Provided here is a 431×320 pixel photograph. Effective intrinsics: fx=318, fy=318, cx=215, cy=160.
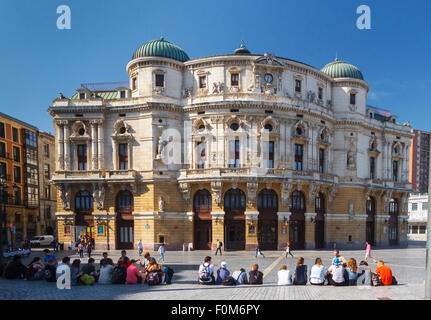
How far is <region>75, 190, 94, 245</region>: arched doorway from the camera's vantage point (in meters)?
41.0

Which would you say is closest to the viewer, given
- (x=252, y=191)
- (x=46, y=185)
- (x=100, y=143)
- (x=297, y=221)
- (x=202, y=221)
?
(x=252, y=191)

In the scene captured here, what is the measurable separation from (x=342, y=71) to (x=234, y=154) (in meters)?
22.2

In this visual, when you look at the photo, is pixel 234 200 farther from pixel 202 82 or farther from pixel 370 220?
pixel 370 220

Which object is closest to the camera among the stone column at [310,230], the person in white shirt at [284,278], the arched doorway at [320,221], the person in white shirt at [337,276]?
the person in white shirt at [337,276]

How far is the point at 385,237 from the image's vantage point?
5028 centimetres

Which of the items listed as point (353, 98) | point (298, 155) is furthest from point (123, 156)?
point (353, 98)

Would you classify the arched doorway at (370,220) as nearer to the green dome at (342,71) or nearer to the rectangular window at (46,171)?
the green dome at (342,71)

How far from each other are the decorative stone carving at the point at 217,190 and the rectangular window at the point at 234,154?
3097 millimetres

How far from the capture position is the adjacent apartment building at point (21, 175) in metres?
52.5

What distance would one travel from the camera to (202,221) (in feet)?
132

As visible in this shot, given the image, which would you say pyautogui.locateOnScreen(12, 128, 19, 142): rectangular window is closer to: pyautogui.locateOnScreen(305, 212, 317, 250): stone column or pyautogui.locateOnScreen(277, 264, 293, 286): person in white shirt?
pyautogui.locateOnScreen(305, 212, 317, 250): stone column

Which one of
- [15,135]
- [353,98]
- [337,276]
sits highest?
[353,98]

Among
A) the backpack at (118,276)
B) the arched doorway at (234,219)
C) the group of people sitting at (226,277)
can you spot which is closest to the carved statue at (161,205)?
the arched doorway at (234,219)

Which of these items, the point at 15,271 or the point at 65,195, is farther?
the point at 65,195
